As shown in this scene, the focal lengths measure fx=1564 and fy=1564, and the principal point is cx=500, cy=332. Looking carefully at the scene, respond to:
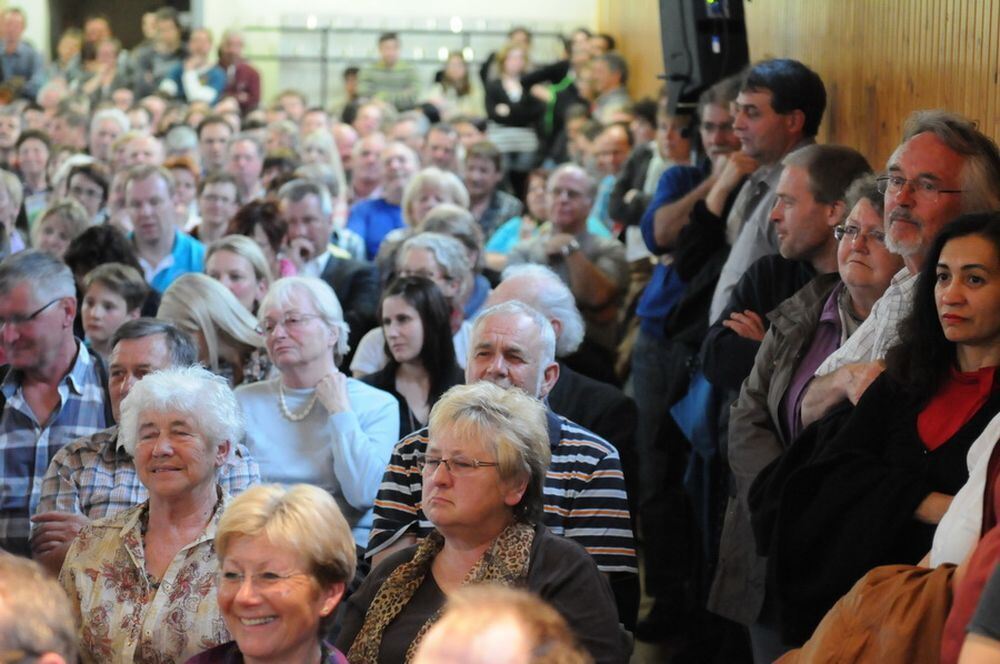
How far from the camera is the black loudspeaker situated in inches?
240

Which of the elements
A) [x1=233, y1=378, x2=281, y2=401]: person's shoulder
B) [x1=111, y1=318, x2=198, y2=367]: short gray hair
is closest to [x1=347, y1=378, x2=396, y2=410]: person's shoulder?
[x1=233, y1=378, x2=281, y2=401]: person's shoulder

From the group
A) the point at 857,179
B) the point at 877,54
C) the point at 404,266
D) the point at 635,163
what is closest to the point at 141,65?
the point at 635,163

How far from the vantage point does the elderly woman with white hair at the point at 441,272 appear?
209 inches

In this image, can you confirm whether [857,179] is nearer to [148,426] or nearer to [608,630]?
[608,630]

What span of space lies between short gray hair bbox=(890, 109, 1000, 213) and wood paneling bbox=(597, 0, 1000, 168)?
1.85 ft

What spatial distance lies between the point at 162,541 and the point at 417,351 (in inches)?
57.7

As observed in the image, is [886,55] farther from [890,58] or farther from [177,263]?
[177,263]

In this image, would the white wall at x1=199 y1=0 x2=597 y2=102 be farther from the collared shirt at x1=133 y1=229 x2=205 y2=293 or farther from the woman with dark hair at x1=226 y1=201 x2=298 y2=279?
the woman with dark hair at x1=226 y1=201 x2=298 y2=279

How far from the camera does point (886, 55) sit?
496 cm

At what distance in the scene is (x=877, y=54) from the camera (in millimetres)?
5047

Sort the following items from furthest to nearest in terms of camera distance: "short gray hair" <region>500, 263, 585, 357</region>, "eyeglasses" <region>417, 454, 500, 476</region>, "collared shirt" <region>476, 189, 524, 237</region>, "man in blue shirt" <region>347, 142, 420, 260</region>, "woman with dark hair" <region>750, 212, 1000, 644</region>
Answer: "collared shirt" <region>476, 189, 524, 237</region>
"man in blue shirt" <region>347, 142, 420, 260</region>
"short gray hair" <region>500, 263, 585, 357</region>
"eyeglasses" <region>417, 454, 500, 476</region>
"woman with dark hair" <region>750, 212, 1000, 644</region>

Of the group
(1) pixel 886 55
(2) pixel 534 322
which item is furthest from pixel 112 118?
(2) pixel 534 322

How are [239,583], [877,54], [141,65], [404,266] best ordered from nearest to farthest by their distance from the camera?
[239,583] < [877,54] < [404,266] < [141,65]

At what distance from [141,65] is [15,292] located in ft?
33.3
